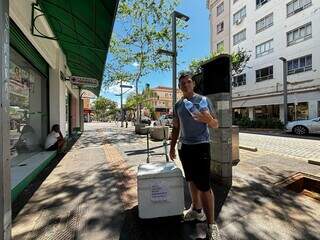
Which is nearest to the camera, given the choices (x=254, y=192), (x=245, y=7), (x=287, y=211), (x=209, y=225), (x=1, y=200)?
(x=1, y=200)

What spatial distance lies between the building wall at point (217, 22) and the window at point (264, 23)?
5118mm

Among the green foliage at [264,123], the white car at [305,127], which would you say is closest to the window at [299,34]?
the green foliage at [264,123]

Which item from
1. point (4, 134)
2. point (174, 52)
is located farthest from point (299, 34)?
point (4, 134)

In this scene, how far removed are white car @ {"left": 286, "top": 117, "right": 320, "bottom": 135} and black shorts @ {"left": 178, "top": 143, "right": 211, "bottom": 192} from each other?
16469 millimetres

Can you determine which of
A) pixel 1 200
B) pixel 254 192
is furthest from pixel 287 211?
pixel 1 200

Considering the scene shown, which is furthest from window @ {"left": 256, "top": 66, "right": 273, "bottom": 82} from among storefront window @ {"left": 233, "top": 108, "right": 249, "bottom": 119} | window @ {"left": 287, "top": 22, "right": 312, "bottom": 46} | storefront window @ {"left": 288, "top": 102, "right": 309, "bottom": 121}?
storefront window @ {"left": 233, "top": 108, "right": 249, "bottom": 119}

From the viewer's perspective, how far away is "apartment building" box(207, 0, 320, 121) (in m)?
22.0

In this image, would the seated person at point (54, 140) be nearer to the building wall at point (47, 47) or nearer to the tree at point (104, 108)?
the building wall at point (47, 47)

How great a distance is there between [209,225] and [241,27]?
31.6 m

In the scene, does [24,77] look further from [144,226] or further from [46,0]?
[144,226]

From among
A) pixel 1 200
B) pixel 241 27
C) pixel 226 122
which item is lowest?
pixel 1 200

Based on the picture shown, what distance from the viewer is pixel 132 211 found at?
386cm

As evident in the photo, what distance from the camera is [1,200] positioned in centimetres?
219

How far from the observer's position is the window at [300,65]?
73.2 ft
